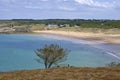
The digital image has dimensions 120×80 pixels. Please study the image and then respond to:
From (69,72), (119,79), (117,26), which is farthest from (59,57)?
(117,26)

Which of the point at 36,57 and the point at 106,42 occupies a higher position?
the point at 36,57

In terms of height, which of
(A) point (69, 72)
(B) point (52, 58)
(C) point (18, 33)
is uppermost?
(A) point (69, 72)

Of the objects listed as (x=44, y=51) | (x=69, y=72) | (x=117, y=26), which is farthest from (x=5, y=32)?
(x=69, y=72)

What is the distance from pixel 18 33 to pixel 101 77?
7070 inches

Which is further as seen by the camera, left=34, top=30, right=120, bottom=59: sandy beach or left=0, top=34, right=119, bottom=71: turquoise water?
left=34, top=30, right=120, bottom=59: sandy beach

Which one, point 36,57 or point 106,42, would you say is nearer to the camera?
point 36,57

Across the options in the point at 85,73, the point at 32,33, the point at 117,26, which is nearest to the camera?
the point at 85,73

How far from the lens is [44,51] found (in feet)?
115

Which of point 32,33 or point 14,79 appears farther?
point 32,33

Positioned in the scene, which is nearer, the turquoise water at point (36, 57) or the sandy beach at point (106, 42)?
the turquoise water at point (36, 57)

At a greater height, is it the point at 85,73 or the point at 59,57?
the point at 85,73

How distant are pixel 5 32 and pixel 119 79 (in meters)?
185

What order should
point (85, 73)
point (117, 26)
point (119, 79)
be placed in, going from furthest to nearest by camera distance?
1. point (117, 26)
2. point (85, 73)
3. point (119, 79)

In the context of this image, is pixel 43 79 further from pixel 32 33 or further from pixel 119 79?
pixel 32 33
